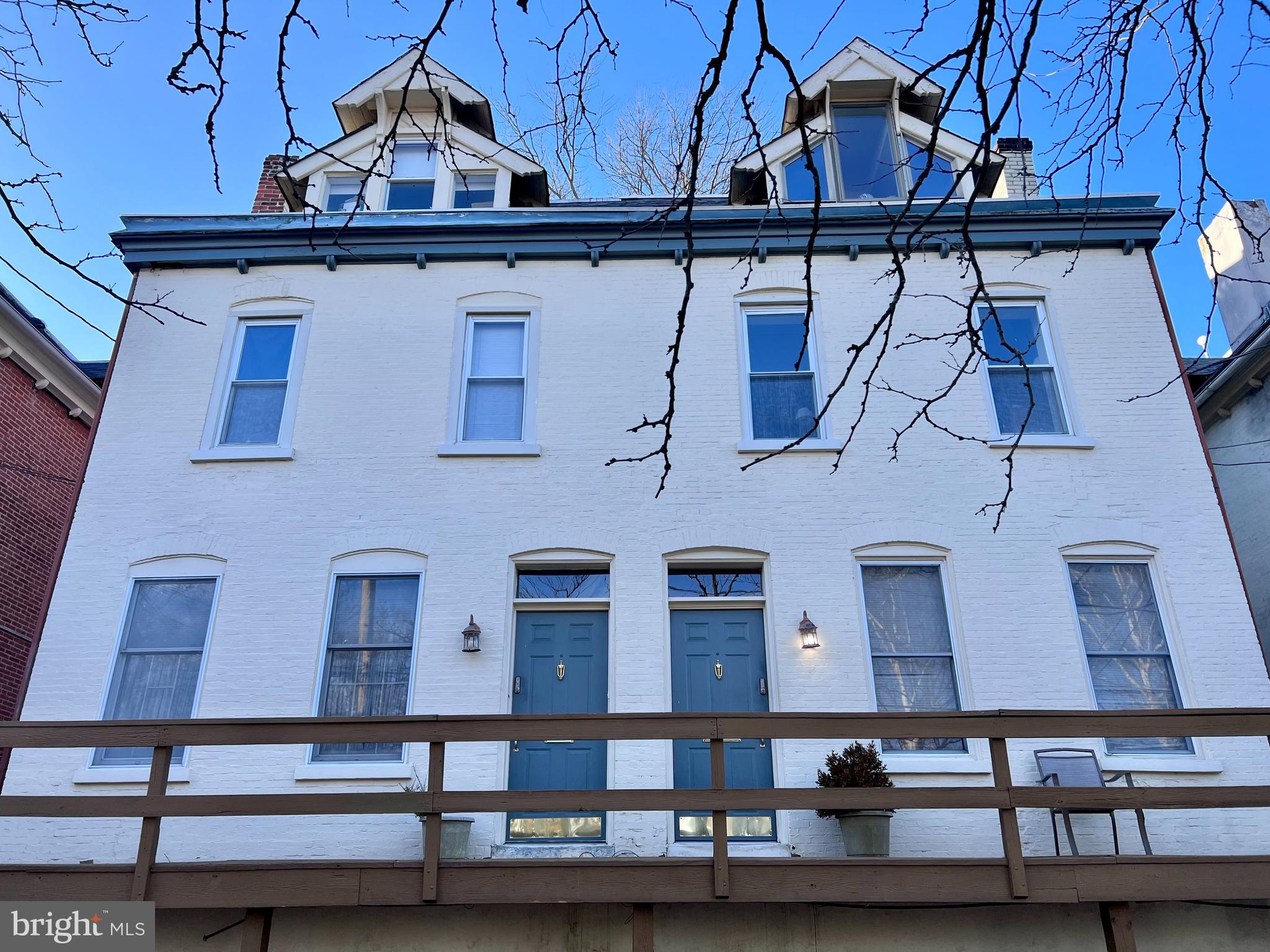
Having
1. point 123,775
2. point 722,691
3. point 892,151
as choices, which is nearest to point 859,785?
point 722,691

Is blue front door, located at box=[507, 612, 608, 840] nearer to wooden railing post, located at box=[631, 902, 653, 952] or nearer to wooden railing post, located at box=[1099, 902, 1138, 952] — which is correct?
wooden railing post, located at box=[631, 902, 653, 952]

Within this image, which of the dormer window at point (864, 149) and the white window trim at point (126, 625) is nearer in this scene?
the white window trim at point (126, 625)

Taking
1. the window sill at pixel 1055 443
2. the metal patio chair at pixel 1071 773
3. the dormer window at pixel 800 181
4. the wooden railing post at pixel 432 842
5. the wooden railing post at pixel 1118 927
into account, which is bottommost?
the wooden railing post at pixel 1118 927

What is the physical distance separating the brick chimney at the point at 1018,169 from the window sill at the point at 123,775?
10693 mm

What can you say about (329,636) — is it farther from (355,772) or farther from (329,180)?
(329,180)

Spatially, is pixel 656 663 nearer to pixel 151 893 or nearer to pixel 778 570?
pixel 778 570

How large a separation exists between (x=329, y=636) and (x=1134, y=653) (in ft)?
23.3

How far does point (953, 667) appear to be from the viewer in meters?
8.55

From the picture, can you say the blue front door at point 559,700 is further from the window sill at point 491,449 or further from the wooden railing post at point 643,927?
the wooden railing post at point 643,927

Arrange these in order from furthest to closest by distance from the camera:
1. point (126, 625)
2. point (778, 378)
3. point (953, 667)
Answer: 1. point (778, 378)
2. point (126, 625)
3. point (953, 667)

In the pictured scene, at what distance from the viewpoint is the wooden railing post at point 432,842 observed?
241 inches

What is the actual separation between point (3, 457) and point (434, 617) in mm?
6821

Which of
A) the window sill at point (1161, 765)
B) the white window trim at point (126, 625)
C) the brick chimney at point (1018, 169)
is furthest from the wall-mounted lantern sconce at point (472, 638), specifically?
the brick chimney at point (1018, 169)

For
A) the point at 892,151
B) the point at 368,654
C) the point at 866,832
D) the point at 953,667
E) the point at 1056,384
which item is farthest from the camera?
the point at 892,151
